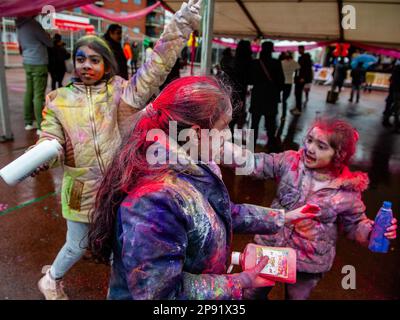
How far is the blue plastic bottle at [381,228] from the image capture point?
170 cm

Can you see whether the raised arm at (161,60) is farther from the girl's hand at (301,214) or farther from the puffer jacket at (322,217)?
the girl's hand at (301,214)

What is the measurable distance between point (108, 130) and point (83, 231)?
2.11ft

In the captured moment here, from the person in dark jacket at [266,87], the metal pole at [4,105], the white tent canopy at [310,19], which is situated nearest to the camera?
the metal pole at [4,105]

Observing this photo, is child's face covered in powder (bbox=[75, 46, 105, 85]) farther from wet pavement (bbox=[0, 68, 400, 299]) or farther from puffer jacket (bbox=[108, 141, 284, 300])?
wet pavement (bbox=[0, 68, 400, 299])

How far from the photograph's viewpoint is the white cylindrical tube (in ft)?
5.14

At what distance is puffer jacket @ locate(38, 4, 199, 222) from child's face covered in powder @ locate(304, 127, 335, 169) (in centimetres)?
95

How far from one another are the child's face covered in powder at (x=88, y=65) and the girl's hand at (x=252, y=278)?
1.44 meters

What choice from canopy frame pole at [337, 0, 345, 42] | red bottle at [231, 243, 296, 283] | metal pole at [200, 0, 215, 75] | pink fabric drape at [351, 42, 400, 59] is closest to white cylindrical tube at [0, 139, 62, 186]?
red bottle at [231, 243, 296, 283]

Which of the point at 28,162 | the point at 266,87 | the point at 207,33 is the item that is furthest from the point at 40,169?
the point at 266,87

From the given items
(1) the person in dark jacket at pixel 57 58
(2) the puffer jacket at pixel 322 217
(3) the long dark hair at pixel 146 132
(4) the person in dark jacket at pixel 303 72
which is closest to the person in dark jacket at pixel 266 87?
(2) the puffer jacket at pixel 322 217

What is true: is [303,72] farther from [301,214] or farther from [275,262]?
[275,262]

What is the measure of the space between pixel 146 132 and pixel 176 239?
377 millimetres
